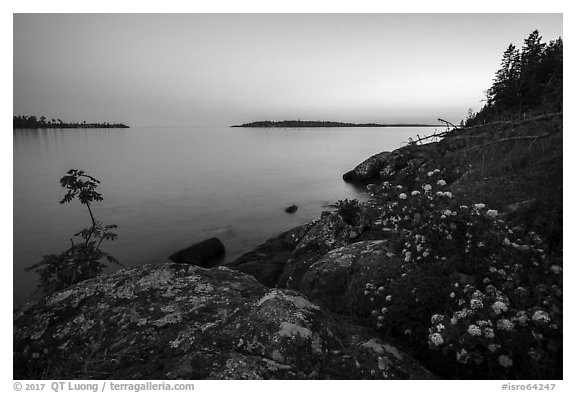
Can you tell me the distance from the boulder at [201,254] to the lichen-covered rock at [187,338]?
8990mm

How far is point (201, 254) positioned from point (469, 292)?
12.4 meters

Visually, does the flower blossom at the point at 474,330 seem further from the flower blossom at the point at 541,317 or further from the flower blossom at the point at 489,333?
the flower blossom at the point at 541,317

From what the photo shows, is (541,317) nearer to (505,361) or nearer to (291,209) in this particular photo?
(505,361)

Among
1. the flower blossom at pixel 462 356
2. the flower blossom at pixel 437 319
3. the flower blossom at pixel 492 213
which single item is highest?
the flower blossom at pixel 492 213

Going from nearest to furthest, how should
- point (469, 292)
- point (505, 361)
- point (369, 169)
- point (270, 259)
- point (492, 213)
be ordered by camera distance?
1. point (505, 361)
2. point (469, 292)
3. point (492, 213)
4. point (270, 259)
5. point (369, 169)

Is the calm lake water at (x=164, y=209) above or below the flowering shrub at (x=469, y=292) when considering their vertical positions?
below

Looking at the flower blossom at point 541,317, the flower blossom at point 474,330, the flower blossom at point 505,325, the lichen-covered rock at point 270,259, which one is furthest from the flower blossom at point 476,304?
the lichen-covered rock at point 270,259

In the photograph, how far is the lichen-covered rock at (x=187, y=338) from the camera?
297cm

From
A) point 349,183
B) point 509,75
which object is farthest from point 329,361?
point 509,75

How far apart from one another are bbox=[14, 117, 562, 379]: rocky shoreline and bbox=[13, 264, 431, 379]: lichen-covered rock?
0.04ft

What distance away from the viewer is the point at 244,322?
3377mm

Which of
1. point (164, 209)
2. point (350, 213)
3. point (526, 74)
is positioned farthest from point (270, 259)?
point (526, 74)
